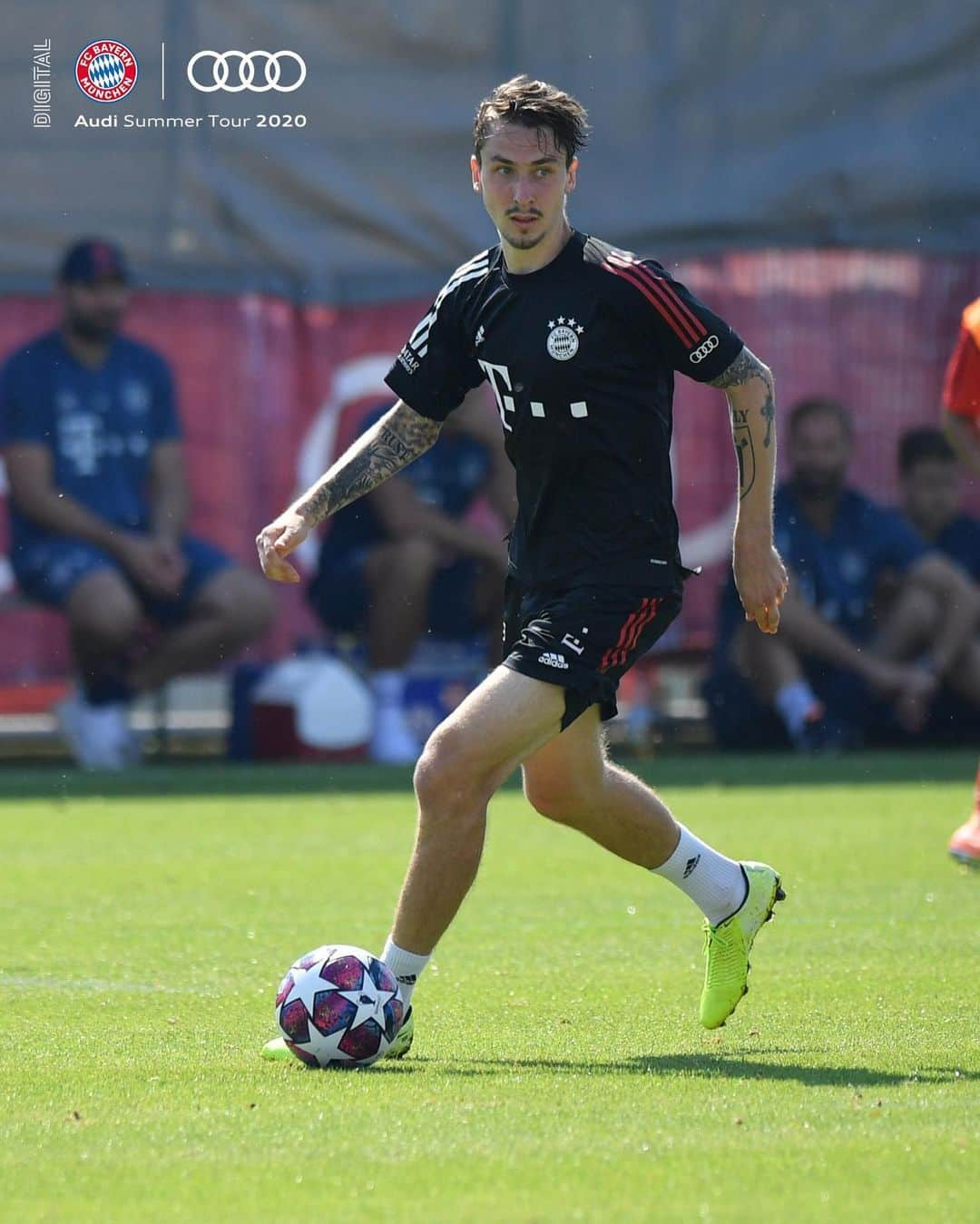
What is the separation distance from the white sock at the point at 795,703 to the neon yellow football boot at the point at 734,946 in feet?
26.4

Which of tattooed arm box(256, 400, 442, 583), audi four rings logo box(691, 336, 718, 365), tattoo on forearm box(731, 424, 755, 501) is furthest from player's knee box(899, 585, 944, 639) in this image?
audi four rings logo box(691, 336, 718, 365)

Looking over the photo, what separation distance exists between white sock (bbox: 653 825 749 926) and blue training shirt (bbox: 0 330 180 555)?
855cm

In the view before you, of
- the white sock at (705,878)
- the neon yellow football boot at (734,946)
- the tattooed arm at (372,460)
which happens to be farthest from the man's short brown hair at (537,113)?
the neon yellow football boot at (734,946)

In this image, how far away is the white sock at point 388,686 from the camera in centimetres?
1384

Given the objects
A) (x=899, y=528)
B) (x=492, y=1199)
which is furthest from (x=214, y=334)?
(x=492, y=1199)

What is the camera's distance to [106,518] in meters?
13.6

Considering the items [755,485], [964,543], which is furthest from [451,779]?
[964,543]

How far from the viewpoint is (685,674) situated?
14.4 metres

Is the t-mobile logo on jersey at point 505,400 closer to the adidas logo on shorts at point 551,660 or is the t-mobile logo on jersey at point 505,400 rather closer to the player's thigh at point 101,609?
→ the adidas logo on shorts at point 551,660

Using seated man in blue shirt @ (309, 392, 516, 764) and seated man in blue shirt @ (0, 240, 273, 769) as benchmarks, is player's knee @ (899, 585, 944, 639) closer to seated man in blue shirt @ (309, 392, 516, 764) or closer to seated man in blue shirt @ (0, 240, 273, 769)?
seated man in blue shirt @ (309, 392, 516, 764)


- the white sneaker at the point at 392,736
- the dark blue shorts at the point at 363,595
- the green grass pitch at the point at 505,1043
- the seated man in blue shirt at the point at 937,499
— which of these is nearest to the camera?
the green grass pitch at the point at 505,1043

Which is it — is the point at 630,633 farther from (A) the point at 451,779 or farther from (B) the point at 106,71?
(B) the point at 106,71

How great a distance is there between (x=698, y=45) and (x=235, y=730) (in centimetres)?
561

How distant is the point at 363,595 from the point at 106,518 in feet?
5.61
